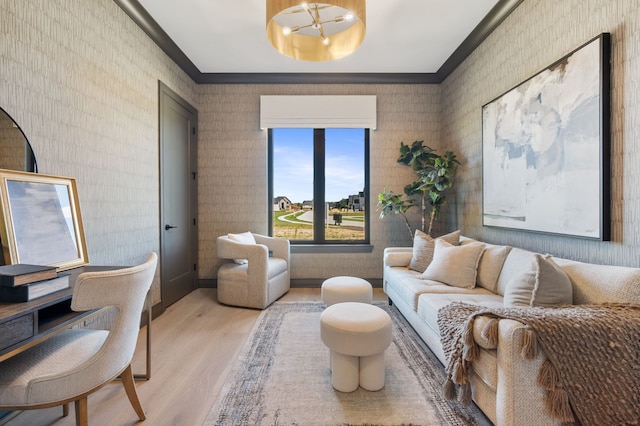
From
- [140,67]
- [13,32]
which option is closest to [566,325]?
[13,32]

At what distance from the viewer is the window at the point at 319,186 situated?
4.40 m

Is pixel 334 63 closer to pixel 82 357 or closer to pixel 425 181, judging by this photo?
pixel 425 181

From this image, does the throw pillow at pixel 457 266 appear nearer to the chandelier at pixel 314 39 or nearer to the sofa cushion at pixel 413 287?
the sofa cushion at pixel 413 287

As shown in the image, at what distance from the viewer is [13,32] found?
171 centimetres

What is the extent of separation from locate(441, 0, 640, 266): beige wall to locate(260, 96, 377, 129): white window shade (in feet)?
3.96

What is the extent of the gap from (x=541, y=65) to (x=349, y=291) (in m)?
2.41

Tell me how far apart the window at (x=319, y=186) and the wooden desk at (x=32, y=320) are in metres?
3.02

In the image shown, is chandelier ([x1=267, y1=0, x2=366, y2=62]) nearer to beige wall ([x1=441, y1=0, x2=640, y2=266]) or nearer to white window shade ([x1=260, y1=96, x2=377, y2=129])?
white window shade ([x1=260, y1=96, x2=377, y2=129])

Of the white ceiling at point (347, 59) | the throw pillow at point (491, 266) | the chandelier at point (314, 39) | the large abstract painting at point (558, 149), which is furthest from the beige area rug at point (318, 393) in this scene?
the white ceiling at point (347, 59)

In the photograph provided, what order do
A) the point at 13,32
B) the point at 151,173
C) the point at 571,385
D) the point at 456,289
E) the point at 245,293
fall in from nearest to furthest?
the point at 571,385
the point at 13,32
the point at 456,289
the point at 151,173
the point at 245,293

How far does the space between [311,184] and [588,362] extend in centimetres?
354

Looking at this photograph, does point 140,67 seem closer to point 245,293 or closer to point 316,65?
point 316,65

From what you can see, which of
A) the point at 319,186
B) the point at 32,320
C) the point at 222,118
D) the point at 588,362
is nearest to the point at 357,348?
the point at 588,362

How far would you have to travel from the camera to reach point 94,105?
2324mm
